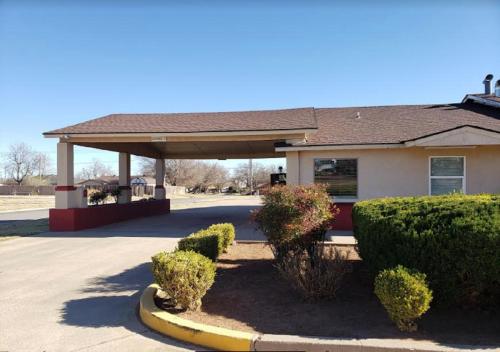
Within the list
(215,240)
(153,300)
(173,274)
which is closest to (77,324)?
(153,300)

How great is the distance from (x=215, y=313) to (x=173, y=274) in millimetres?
768

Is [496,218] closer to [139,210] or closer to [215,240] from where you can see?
[215,240]

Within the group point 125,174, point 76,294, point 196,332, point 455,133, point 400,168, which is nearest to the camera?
point 196,332

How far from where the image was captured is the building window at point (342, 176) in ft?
43.2

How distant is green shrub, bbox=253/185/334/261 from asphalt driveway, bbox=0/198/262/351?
2454mm

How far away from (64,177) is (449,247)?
13.8 meters

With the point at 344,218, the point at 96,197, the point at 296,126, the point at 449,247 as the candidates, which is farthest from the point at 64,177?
the point at 449,247

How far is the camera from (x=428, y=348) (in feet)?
12.6

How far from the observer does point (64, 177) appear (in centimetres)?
1463

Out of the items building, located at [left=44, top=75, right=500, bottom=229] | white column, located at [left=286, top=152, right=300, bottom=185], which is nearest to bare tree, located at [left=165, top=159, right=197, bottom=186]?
building, located at [left=44, top=75, right=500, bottom=229]

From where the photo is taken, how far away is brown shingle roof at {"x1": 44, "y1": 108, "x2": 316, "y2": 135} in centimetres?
1409

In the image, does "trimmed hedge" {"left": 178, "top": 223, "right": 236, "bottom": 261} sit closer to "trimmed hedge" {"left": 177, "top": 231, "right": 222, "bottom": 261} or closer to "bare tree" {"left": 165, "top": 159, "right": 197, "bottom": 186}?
"trimmed hedge" {"left": 177, "top": 231, "right": 222, "bottom": 261}

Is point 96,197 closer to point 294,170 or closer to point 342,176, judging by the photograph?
point 294,170

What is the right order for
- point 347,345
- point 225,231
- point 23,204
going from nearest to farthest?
point 347,345
point 225,231
point 23,204
